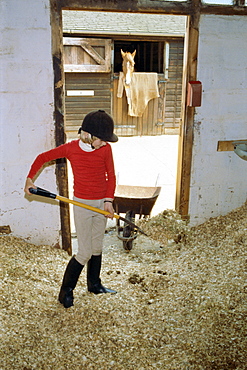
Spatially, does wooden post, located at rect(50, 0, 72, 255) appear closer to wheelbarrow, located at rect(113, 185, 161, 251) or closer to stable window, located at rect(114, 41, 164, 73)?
wheelbarrow, located at rect(113, 185, 161, 251)

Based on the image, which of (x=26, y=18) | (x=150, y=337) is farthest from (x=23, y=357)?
(x=26, y=18)

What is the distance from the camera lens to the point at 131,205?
501 centimetres

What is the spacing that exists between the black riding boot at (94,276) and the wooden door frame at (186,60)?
1003 millimetres

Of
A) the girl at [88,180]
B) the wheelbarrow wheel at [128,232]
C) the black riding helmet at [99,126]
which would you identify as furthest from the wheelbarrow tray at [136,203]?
the black riding helmet at [99,126]

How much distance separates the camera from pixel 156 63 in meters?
13.1

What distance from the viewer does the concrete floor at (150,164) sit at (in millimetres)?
6807

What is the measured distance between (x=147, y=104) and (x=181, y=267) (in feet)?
29.0

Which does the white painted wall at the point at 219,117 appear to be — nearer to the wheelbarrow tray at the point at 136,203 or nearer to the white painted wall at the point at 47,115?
the white painted wall at the point at 47,115

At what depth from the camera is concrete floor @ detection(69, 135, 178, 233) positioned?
681 centimetres

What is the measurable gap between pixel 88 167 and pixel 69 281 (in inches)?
41.4

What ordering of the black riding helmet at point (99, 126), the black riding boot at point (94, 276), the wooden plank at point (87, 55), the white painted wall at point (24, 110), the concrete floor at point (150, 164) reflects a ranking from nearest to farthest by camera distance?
the black riding helmet at point (99, 126) < the black riding boot at point (94, 276) < the white painted wall at point (24, 110) < the concrete floor at point (150, 164) < the wooden plank at point (87, 55)

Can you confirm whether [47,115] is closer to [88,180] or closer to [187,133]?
[88,180]

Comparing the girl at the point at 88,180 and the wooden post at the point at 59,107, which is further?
the wooden post at the point at 59,107

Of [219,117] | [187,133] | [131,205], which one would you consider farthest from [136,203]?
[219,117]
